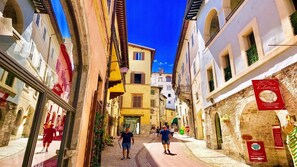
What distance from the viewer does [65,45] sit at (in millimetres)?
3316

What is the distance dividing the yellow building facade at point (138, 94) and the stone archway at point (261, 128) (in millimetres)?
19104

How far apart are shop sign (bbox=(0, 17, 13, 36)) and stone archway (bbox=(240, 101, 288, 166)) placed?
8.23 m

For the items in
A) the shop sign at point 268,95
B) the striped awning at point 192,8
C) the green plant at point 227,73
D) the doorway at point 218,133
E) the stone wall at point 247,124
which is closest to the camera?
the shop sign at point 268,95

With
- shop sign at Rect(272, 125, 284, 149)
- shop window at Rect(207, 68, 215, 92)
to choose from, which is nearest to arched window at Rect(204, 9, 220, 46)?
shop window at Rect(207, 68, 215, 92)

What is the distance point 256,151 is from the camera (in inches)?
290

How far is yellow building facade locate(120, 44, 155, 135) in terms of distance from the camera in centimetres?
2699

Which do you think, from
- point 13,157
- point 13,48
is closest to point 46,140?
point 13,157

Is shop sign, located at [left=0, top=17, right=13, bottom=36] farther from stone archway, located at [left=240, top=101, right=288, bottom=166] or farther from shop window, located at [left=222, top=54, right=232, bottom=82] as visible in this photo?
shop window, located at [left=222, top=54, right=232, bottom=82]

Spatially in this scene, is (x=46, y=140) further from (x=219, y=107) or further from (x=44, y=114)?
(x=219, y=107)

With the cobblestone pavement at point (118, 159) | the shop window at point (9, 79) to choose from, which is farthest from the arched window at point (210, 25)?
the shop window at point (9, 79)

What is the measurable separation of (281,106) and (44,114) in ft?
21.1

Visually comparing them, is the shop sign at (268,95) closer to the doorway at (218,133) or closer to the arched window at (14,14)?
the doorway at (218,133)

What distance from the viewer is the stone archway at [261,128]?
7711 millimetres

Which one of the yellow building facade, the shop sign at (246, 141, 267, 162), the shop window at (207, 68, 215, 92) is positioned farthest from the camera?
the yellow building facade
